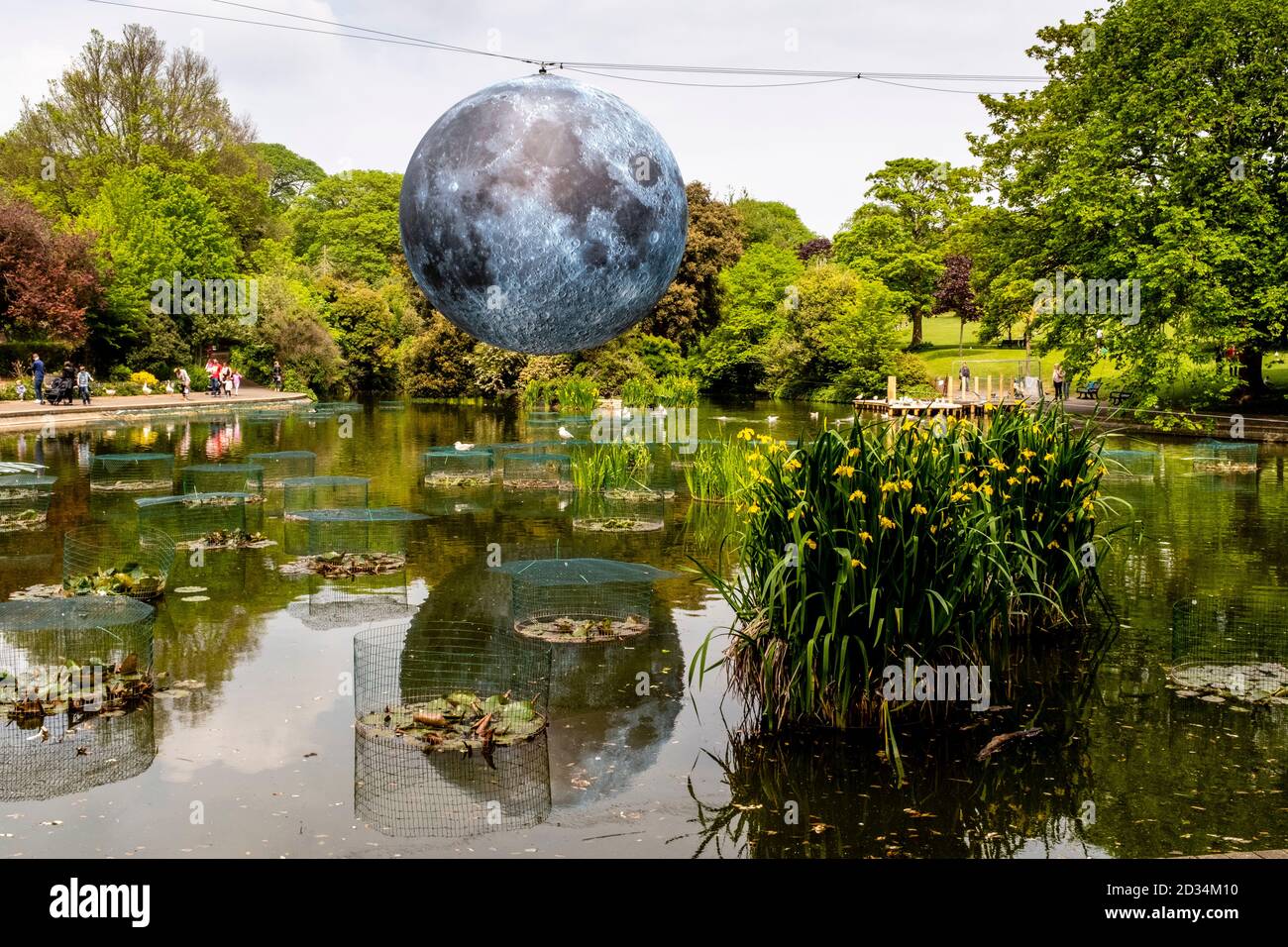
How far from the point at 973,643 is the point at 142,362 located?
43.6 meters

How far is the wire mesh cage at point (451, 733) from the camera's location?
602 centimetres

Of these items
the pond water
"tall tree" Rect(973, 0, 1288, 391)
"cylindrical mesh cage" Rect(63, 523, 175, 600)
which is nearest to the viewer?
the pond water

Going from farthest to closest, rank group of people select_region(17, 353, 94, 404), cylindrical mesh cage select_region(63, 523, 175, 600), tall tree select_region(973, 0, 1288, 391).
→ group of people select_region(17, 353, 94, 404), tall tree select_region(973, 0, 1288, 391), cylindrical mesh cage select_region(63, 523, 175, 600)

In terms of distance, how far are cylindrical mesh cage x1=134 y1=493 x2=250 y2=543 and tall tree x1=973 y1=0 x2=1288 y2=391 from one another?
898 inches

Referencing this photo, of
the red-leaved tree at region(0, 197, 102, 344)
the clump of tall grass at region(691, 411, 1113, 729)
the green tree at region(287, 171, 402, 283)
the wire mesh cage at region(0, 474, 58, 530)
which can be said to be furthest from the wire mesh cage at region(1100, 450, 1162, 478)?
the green tree at region(287, 171, 402, 283)

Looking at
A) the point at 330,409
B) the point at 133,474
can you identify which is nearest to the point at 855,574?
the point at 133,474

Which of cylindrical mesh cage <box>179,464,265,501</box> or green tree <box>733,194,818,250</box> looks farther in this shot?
green tree <box>733,194,818,250</box>

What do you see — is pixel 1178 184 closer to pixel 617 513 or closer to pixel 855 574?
pixel 617 513

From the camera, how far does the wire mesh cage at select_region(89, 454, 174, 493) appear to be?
58.4ft

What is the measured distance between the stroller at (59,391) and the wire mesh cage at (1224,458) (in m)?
31.6

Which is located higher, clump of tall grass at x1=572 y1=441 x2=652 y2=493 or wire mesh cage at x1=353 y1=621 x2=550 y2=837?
clump of tall grass at x1=572 y1=441 x2=652 y2=493

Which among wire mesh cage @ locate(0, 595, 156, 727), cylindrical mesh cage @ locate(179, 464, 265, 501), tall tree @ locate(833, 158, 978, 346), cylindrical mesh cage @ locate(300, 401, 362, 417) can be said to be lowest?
wire mesh cage @ locate(0, 595, 156, 727)

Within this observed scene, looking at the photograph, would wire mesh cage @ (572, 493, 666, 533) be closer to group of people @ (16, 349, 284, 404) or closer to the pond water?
the pond water
